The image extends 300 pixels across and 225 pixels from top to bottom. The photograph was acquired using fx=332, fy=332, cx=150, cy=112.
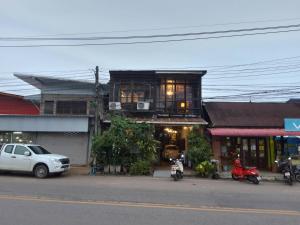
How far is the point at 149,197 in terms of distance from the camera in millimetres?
11078

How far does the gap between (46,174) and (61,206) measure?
29.0 ft

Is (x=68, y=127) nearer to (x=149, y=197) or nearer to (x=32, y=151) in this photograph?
(x=32, y=151)

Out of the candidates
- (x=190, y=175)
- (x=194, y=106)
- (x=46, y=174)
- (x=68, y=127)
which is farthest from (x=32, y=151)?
(x=194, y=106)

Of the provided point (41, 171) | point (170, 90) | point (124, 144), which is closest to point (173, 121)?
point (170, 90)

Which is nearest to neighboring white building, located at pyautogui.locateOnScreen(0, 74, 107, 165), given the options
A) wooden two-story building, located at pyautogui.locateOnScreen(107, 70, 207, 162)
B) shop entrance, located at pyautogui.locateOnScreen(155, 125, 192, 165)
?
wooden two-story building, located at pyautogui.locateOnScreen(107, 70, 207, 162)

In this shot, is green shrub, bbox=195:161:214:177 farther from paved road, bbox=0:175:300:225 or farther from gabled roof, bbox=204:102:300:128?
paved road, bbox=0:175:300:225

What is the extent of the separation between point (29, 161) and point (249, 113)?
51.2 feet

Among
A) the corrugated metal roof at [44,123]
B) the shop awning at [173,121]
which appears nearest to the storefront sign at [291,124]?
the shop awning at [173,121]

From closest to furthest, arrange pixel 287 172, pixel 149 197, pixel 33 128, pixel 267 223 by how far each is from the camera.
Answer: pixel 267 223 → pixel 149 197 → pixel 287 172 → pixel 33 128

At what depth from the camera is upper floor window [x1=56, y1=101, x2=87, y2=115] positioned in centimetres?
2652

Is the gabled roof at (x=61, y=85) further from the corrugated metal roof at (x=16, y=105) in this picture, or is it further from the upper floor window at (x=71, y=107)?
the corrugated metal roof at (x=16, y=105)

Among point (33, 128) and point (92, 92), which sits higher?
point (92, 92)

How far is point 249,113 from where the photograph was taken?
24.5 meters

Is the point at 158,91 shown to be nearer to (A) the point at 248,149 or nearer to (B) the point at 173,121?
(B) the point at 173,121
